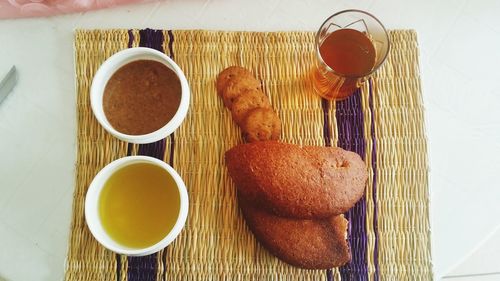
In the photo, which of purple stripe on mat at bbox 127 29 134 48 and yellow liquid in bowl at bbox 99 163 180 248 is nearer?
yellow liquid in bowl at bbox 99 163 180 248

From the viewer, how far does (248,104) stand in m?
0.76

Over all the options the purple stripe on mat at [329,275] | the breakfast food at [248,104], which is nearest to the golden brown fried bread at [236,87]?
the breakfast food at [248,104]

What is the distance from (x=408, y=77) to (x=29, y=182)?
2.40ft

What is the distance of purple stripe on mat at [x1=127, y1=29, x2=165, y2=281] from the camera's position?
0.74 m

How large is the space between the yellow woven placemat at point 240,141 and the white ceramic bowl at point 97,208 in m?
0.08

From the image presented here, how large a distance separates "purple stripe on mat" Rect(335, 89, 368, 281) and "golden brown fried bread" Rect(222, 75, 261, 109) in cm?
17

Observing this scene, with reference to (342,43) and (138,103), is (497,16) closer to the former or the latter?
(342,43)

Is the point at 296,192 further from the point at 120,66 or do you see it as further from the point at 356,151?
the point at 120,66

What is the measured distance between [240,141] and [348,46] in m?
0.26

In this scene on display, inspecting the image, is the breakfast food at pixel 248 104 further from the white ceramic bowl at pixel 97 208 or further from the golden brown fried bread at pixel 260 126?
the white ceramic bowl at pixel 97 208

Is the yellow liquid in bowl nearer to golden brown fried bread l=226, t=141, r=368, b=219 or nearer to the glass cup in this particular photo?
golden brown fried bread l=226, t=141, r=368, b=219

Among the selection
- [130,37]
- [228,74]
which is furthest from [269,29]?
[130,37]

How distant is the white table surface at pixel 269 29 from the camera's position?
78cm

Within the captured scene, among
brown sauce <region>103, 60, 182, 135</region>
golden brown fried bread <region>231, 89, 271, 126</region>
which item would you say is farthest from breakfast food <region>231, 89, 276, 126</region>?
brown sauce <region>103, 60, 182, 135</region>
